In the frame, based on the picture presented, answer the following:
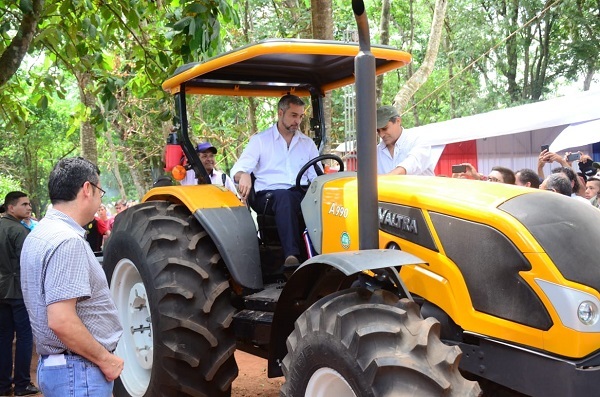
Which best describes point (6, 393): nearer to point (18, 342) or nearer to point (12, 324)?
point (18, 342)

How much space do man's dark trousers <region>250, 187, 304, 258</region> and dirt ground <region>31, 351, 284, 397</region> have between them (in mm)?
2281

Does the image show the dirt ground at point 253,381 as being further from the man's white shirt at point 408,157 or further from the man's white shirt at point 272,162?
the man's white shirt at point 408,157

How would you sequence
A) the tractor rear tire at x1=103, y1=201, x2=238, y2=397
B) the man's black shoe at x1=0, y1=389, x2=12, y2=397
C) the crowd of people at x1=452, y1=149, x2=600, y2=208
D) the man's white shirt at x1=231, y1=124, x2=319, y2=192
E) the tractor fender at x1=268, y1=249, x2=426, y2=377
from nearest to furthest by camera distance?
the tractor fender at x1=268, y1=249, x2=426, y2=377 < the tractor rear tire at x1=103, y1=201, x2=238, y2=397 < the man's white shirt at x1=231, y1=124, x2=319, y2=192 < the crowd of people at x1=452, y1=149, x2=600, y2=208 < the man's black shoe at x1=0, y1=389, x2=12, y2=397

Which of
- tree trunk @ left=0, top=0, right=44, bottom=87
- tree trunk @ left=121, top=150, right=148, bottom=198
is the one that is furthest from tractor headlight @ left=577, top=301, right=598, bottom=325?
tree trunk @ left=121, top=150, right=148, bottom=198

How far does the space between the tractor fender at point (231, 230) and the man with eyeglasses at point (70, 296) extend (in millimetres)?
1295

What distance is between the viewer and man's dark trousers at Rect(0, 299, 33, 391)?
23.5 feet

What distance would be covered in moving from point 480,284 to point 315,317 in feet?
2.57

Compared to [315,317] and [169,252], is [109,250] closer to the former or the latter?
[169,252]

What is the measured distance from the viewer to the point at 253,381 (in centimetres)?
686

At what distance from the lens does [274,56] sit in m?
4.79

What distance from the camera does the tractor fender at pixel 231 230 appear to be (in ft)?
15.0

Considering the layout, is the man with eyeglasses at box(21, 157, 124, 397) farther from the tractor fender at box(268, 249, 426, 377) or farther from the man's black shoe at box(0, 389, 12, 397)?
the man's black shoe at box(0, 389, 12, 397)

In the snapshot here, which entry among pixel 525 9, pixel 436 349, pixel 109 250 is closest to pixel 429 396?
pixel 436 349

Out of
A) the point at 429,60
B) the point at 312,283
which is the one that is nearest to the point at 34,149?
A: the point at 429,60
